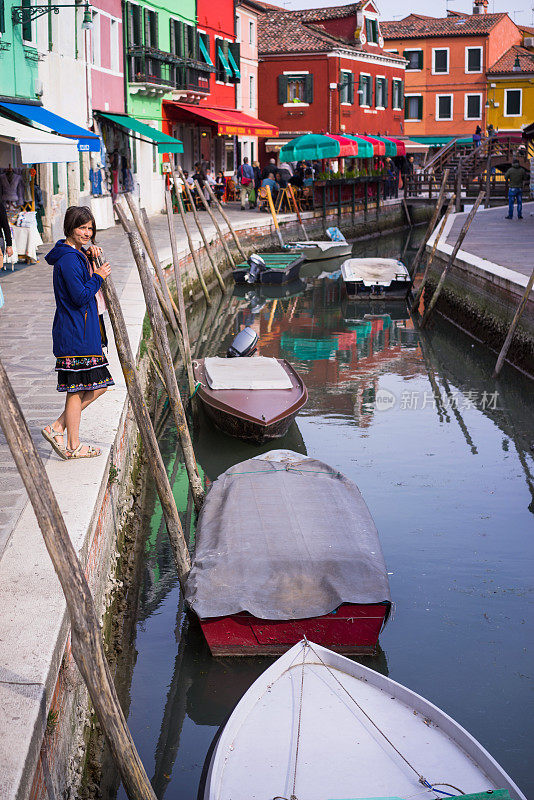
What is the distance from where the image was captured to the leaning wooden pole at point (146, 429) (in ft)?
18.0

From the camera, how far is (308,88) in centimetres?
3562

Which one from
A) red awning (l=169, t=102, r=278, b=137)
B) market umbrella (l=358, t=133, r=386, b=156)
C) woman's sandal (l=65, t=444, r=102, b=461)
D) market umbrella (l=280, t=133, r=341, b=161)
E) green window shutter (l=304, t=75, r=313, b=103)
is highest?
green window shutter (l=304, t=75, r=313, b=103)

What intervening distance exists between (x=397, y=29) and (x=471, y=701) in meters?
45.5

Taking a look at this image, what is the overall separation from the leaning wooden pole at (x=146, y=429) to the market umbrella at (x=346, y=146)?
23329 mm

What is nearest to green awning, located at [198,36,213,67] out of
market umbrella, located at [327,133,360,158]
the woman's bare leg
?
market umbrella, located at [327,133,360,158]

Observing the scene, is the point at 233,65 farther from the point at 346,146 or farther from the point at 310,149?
the point at 310,149

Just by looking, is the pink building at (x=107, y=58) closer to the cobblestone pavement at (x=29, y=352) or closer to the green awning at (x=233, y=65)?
the cobblestone pavement at (x=29, y=352)

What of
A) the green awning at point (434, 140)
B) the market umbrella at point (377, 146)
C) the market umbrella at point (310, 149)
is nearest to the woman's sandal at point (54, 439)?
the market umbrella at point (310, 149)

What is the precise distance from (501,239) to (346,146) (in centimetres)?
994


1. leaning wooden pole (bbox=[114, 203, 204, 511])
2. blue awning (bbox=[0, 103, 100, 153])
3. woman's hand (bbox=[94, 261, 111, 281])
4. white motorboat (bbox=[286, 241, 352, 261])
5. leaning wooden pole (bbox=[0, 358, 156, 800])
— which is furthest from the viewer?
white motorboat (bbox=[286, 241, 352, 261])

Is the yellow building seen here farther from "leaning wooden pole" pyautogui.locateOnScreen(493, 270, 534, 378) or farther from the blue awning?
"leaning wooden pole" pyautogui.locateOnScreen(493, 270, 534, 378)

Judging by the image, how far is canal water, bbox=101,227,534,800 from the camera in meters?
5.05

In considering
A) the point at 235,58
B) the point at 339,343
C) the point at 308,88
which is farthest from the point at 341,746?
the point at 308,88

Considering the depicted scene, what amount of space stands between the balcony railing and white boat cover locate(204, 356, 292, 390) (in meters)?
16.4
